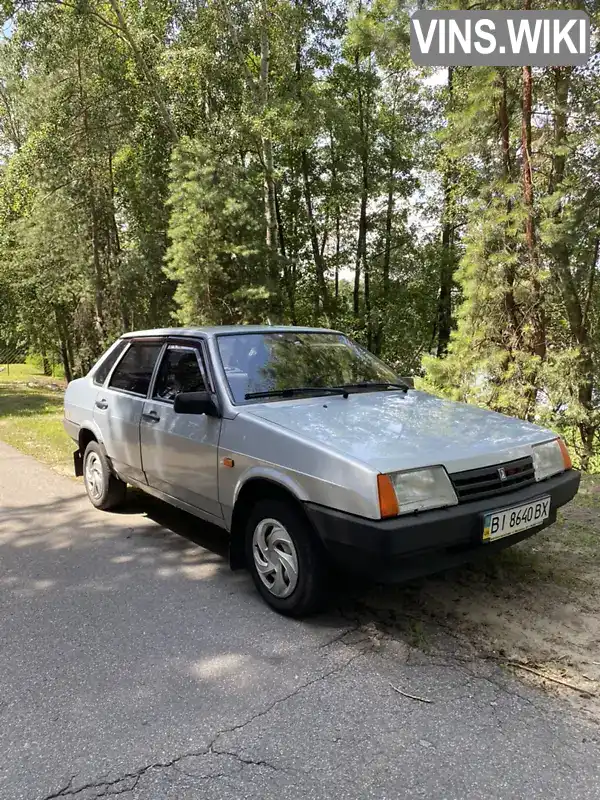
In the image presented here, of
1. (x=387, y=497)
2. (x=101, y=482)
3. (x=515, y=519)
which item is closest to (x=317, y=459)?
(x=387, y=497)

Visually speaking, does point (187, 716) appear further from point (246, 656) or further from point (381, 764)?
point (381, 764)

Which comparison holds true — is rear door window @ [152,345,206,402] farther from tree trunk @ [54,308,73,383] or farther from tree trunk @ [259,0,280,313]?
tree trunk @ [54,308,73,383]

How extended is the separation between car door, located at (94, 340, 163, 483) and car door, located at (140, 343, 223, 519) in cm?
15

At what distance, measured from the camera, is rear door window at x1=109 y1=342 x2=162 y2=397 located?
183 inches

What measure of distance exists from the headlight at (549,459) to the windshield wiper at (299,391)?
4.22ft

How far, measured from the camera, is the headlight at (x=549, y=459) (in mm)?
3387

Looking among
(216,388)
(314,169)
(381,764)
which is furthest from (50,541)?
(314,169)

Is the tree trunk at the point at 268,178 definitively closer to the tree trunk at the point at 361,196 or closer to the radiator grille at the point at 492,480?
the tree trunk at the point at 361,196

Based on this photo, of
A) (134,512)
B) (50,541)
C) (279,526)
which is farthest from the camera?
(134,512)

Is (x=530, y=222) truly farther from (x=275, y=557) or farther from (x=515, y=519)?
A: (x=275, y=557)

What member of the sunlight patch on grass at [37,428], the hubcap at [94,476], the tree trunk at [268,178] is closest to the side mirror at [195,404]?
the hubcap at [94,476]

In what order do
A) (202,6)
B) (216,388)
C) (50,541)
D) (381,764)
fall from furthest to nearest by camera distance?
(202,6), (50,541), (216,388), (381,764)

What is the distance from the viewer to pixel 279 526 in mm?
3234

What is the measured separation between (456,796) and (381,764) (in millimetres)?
282
